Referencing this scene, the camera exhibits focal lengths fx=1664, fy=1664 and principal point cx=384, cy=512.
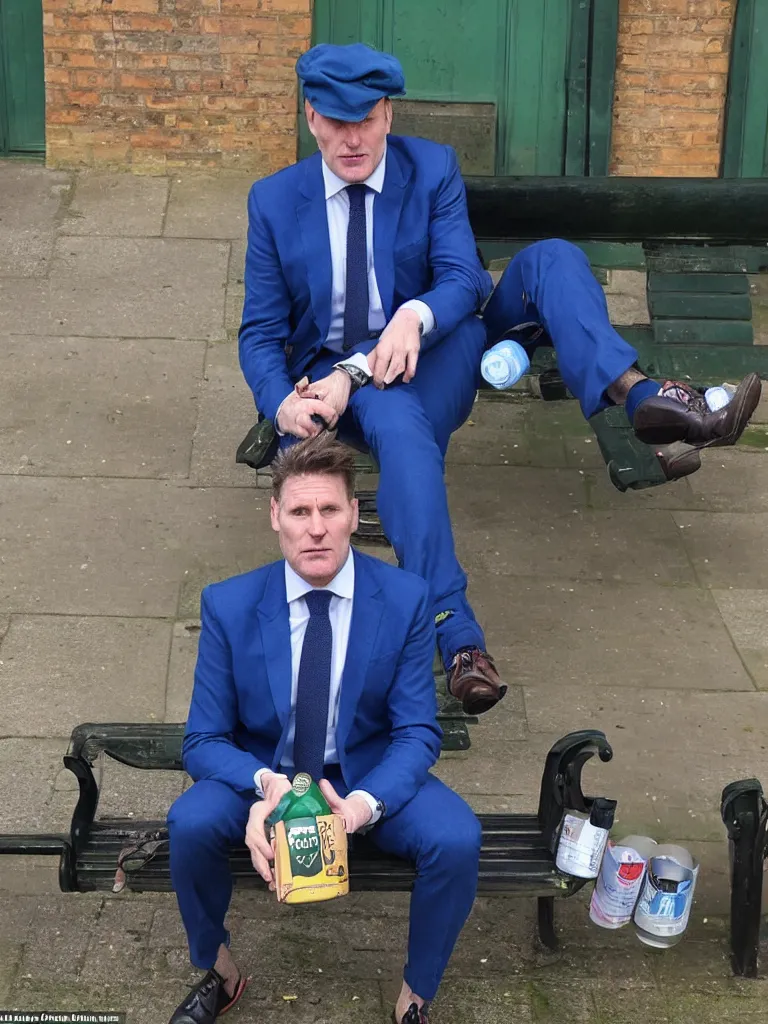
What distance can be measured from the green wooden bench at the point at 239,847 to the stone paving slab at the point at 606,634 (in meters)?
1.21

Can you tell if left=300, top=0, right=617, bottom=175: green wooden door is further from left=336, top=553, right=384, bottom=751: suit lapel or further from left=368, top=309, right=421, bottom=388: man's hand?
left=336, top=553, right=384, bottom=751: suit lapel

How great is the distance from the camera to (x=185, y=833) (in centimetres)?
391

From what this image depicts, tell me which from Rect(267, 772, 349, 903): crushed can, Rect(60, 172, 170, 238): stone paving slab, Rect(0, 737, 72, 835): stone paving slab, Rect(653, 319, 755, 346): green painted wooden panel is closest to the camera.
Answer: Rect(267, 772, 349, 903): crushed can

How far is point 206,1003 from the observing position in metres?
4.13

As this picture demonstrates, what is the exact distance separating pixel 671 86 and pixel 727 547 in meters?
3.39

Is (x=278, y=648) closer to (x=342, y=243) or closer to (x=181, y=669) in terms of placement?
(x=181, y=669)

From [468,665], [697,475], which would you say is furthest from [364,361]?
[697,475]

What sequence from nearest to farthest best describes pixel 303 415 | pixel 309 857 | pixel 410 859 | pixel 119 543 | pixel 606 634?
pixel 309 857 → pixel 410 859 → pixel 303 415 → pixel 606 634 → pixel 119 543

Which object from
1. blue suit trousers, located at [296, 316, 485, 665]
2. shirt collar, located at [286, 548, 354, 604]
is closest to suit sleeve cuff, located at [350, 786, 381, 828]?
shirt collar, located at [286, 548, 354, 604]

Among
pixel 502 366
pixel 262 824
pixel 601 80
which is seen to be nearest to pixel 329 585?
pixel 262 824

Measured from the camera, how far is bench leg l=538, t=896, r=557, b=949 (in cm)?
443

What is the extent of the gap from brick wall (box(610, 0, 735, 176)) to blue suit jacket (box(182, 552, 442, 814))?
211 inches

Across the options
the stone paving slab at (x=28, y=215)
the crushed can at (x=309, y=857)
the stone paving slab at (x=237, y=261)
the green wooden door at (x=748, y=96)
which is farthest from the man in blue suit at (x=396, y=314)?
the green wooden door at (x=748, y=96)

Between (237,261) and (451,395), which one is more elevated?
(451,395)
